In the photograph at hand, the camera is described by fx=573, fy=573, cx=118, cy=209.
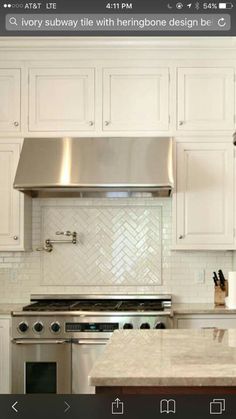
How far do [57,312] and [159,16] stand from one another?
7.98ft

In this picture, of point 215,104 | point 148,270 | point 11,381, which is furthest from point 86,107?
point 11,381

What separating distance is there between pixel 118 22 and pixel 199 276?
288 centimetres

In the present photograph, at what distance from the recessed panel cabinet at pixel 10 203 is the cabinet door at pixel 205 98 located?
95 cm

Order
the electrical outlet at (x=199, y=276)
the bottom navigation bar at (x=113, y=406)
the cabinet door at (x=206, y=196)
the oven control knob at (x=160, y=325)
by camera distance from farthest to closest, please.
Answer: the electrical outlet at (x=199, y=276)
the cabinet door at (x=206, y=196)
the oven control knob at (x=160, y=325)
the bottom navigation bar at (x=113, y=406)

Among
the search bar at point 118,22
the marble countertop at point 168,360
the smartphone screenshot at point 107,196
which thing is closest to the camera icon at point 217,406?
the search bar at point 118,22

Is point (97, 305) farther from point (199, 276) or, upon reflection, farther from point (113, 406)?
point (113, 406)

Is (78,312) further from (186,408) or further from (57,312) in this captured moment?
(186,408)

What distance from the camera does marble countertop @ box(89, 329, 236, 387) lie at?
44.6 inches

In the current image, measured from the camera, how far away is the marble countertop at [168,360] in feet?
3.71

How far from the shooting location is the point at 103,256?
3428mm

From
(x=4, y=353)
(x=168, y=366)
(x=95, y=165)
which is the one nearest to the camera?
(x=168, y=366)

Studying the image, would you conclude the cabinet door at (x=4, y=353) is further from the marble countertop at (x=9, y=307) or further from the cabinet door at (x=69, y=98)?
the cabinet door at (x=69, y=98)

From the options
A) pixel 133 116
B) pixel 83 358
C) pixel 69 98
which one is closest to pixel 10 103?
pixel 69 98
